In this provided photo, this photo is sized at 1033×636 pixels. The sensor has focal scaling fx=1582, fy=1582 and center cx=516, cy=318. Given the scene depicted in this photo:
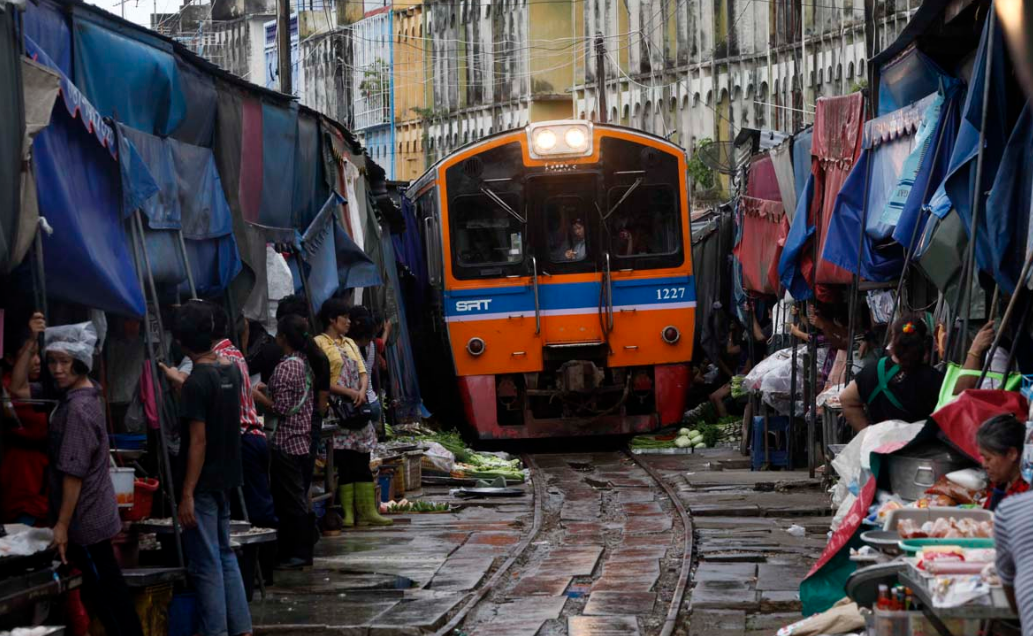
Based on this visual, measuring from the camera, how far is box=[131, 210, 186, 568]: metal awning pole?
700 cm

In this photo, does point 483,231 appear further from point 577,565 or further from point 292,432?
point 292,432

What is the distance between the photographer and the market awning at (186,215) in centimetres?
806

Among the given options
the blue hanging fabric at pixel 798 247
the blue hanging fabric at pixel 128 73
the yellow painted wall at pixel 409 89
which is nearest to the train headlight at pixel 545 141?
the blue hanging fabric at pixel 798 247

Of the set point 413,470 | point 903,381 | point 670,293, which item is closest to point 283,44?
point 670,293

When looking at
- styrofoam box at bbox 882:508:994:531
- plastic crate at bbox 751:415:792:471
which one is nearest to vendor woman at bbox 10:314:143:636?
styrofoam box at bbox 882:508:994:531

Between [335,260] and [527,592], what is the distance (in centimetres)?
412

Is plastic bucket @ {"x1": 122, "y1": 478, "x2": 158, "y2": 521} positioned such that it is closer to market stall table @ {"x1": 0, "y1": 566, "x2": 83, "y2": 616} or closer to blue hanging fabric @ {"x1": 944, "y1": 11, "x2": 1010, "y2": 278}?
market stall table @ {"x1": 0, "y1": 566, "x2": 83, "y2": 616}

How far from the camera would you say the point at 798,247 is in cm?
1181

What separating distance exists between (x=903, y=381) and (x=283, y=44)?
11.0 m

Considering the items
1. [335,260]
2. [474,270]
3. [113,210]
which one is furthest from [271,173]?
[474,270]

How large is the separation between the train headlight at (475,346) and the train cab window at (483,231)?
76cm

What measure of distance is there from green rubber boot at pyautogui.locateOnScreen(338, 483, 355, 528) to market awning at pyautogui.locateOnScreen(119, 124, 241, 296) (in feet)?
7.68

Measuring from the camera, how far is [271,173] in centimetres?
1059

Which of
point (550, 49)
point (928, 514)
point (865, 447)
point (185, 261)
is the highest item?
point (550, 49)
